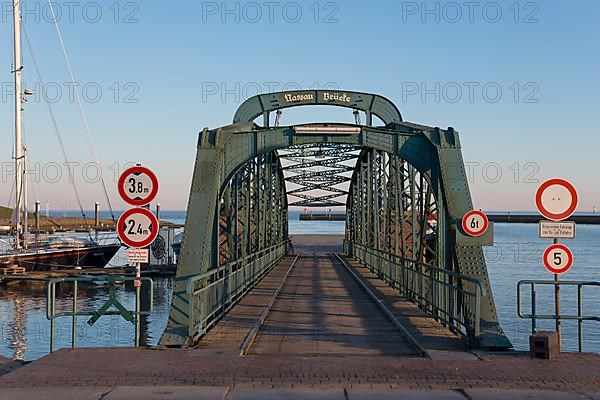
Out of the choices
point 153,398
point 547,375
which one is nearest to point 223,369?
point 153,398

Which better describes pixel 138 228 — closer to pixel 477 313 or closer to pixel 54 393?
pixel 54 393

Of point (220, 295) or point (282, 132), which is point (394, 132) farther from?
point (220, 295)

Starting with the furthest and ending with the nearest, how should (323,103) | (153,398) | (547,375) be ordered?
1. (323,103)
2. (547,375)
3. (153,398)

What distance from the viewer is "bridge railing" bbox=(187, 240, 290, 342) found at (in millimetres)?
12213

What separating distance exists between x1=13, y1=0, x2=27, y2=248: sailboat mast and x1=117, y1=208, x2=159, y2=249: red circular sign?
113 feet

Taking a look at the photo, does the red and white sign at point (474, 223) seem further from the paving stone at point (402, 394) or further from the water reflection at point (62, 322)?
the water reflection at point (62, 322)

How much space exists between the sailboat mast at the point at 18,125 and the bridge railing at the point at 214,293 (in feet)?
80.0

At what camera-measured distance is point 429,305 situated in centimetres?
1659

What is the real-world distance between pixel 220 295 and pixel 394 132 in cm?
516

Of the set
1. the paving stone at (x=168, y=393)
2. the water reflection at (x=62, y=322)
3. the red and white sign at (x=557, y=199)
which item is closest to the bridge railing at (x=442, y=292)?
the red and white sign at (x=557, y=199)

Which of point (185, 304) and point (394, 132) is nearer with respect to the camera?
point (185, 304)

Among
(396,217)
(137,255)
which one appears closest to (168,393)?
(137,255)

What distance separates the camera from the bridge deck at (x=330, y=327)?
1212cm

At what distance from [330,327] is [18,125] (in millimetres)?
34574
